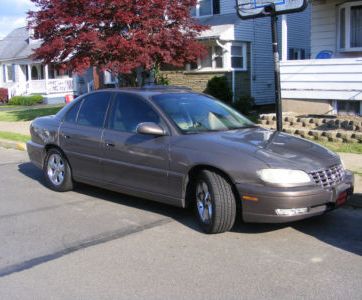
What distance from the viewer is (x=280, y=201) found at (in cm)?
523

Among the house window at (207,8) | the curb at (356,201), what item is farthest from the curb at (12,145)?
the house window at (207,8)

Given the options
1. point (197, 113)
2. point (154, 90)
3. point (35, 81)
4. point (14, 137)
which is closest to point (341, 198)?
point (197, 113)

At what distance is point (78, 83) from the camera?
3328 cm

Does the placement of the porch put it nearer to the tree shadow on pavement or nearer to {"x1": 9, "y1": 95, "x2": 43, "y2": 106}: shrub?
{"x1": 9, "y1": 95, "x2": 43, "y2": 106}: shrub

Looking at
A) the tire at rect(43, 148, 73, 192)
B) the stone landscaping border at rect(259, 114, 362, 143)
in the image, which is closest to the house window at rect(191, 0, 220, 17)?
the stone landscaping border at rect(259, 114, 362, 143)

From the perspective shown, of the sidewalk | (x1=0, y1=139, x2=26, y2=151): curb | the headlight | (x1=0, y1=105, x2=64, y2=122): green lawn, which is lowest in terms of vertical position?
(x1=0, y1=139, x2=26, y2=151): curb

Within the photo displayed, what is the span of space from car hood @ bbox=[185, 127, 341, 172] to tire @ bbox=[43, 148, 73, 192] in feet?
8.19

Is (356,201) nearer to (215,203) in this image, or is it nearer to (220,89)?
(215,203)

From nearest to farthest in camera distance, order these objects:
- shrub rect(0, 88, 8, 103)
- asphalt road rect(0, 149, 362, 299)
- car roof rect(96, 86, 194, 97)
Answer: asphalt road rect(0, 149, 362, 299), car roof rect(96, 86, 194, 97), shrub rect(0, 88, 8, 103)

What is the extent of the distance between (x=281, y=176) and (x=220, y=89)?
14.5 meters

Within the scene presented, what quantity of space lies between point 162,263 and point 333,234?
199 cm

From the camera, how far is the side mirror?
611 centimetres

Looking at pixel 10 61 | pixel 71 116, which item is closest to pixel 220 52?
pixel 71 116

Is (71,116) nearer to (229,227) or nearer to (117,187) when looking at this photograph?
(117,187)
